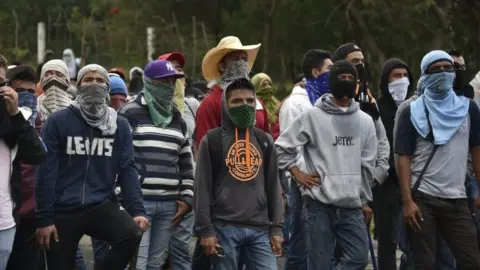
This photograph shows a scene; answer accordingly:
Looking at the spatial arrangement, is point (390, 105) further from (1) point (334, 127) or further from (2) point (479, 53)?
(2) point (479, 53)

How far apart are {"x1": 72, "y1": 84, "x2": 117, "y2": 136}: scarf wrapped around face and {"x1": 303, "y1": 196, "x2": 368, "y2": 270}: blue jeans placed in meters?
1.64

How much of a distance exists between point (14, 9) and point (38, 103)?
2054cm

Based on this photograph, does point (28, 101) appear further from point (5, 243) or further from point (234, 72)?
point (234, 72)

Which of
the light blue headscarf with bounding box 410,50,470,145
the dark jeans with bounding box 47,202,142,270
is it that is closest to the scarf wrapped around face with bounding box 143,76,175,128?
the dark jeans with bounding box 47,202,142,270

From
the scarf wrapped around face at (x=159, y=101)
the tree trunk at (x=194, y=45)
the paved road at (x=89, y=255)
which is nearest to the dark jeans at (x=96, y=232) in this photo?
the scarf wrapped around face at (x=159, y=101)

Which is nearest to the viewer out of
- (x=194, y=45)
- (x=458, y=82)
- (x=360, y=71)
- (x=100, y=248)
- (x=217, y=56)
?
(x=217, y=56)

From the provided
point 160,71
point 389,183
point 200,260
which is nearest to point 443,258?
point 389,183

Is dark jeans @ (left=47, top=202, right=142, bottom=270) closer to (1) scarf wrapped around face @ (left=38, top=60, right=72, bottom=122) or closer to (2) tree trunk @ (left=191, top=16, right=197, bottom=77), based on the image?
(1) scarf wrapped around face @ (left=38, top=60, right=72, bottom=122)

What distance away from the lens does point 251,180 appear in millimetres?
8703

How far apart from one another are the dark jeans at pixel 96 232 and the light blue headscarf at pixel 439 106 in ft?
7.76

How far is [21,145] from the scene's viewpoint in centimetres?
810

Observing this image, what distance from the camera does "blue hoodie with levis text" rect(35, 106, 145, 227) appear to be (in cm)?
848

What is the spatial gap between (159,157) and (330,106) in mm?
1351

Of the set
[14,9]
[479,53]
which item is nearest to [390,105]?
[479,53]
